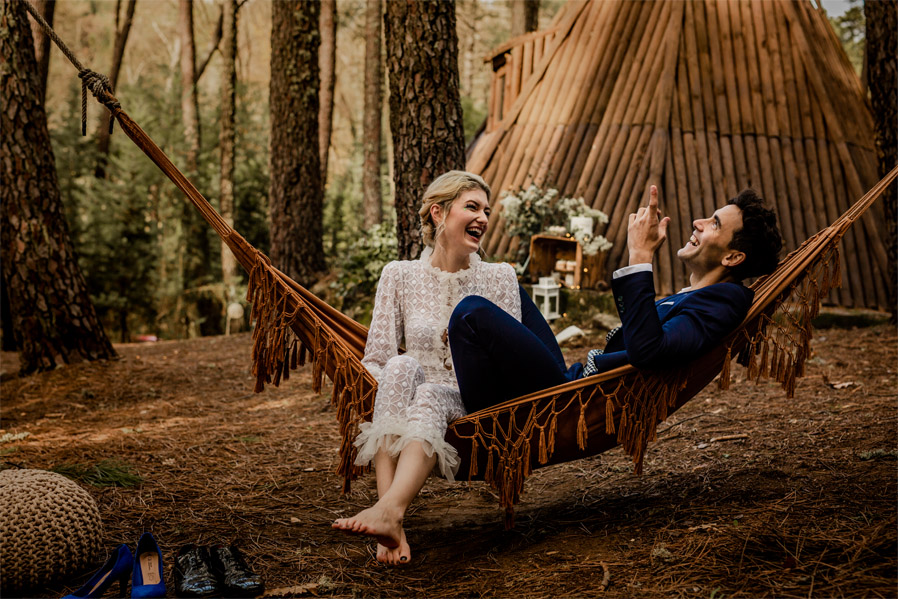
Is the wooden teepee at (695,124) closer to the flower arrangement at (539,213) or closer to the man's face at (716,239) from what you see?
the flower arrangement at (539,213)

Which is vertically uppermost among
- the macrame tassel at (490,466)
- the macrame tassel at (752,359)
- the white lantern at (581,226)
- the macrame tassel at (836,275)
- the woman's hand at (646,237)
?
the white lantern at (581,226)

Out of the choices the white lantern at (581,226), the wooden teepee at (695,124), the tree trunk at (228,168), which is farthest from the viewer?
the tree trunk at (228,168)

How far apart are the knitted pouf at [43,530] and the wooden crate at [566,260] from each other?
4.34 meters

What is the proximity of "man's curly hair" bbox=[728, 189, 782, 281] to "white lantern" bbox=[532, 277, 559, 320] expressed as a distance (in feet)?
11.0

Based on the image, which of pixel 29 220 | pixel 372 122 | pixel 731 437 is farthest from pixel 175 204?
pixel 731 437

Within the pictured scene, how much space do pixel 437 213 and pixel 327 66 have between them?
8.92 meters

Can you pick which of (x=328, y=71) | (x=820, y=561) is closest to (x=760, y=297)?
(x=820, y=561)

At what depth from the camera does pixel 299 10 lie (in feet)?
22.5

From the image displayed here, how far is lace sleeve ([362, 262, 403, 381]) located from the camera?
8.03 ft

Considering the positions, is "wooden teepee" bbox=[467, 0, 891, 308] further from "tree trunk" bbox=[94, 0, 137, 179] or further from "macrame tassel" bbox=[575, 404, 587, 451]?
"tree trunk" bbox=[94, 0, 137, 179]

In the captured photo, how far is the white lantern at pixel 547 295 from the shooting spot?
5.57 meters

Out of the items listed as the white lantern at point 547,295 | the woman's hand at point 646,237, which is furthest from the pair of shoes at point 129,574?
the white lantern at point 547,295

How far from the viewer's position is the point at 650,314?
1931 mm

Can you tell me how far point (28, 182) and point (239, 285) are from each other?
4869 millimetres
